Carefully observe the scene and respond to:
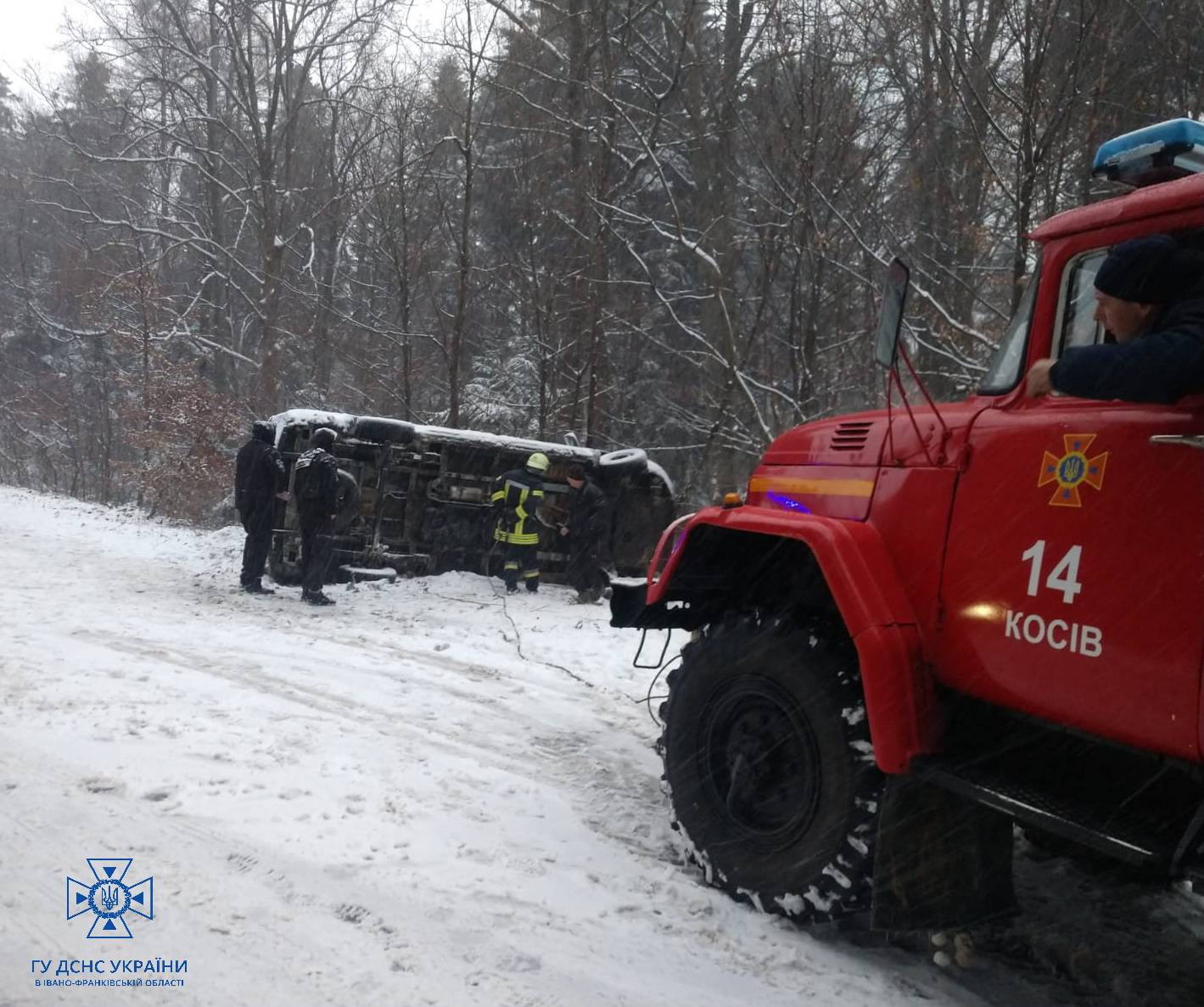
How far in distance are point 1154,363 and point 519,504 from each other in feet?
27.0

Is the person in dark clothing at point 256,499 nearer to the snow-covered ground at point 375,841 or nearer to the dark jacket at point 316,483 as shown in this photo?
the dark jacket at point 316,483

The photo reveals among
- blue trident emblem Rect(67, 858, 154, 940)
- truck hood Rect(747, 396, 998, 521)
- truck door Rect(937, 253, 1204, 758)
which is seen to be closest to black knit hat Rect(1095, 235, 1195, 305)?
truck door Rect(937, 253, 1204, 758)

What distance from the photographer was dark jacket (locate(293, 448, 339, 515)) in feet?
30.3

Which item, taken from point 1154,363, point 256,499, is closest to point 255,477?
point 256,499

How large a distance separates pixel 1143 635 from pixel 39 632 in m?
7.29

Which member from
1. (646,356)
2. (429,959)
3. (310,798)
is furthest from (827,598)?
(646,356)

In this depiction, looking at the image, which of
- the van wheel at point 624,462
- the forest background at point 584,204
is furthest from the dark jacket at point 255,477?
the forest background at point 584,204

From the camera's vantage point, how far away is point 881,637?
3.03m

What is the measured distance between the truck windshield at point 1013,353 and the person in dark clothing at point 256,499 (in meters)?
8.04

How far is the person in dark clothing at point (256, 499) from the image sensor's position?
968 centimetres

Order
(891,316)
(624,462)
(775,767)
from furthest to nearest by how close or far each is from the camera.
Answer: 1. (624,462)
2. (775,767)
3. (891,316)

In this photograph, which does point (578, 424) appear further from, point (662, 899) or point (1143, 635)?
point (1143, 635)

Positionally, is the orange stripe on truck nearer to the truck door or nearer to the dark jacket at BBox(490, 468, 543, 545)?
the truck door

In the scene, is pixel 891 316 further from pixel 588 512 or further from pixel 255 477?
pixel 255 477
